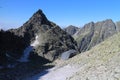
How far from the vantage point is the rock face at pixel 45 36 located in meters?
74.4

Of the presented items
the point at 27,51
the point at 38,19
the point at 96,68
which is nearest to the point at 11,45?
the point at 27,51

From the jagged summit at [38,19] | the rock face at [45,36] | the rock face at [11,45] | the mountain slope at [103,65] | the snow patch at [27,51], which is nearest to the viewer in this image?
the mountain slope at [103,65]

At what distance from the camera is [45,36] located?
82000 millimetres

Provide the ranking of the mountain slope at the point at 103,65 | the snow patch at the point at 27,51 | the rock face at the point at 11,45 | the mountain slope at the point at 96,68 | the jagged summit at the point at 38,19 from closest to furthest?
the mountain slope at the point at 103,65 → the mountain slope at the point at 96,68 → the rock face at the point at 11,45 → the snow patch at the point at 27,51 → the jagged summit at the point at 38,19

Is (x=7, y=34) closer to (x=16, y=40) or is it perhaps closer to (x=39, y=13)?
(x=16, y=40)

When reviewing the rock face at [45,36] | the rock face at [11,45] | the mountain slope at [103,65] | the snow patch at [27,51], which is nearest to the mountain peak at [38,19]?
the rock face at [45,36]

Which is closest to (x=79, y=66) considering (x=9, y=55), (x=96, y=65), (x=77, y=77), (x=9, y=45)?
(x=96, y=65)

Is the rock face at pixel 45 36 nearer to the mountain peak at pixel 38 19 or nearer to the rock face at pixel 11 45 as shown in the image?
the mountain peak at pixel 38 19

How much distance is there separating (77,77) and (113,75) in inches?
202

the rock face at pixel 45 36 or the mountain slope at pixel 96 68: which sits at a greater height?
the rock face at pixel 45 36

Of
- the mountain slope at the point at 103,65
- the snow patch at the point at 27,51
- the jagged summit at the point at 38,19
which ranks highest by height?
the jagged summit at the point at 38,19

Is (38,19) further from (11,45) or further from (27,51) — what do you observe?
(11,45)

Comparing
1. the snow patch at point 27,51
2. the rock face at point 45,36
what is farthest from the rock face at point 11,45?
the rock face at point 45,36

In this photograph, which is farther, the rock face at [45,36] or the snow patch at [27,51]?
the rock face at [45,36]
